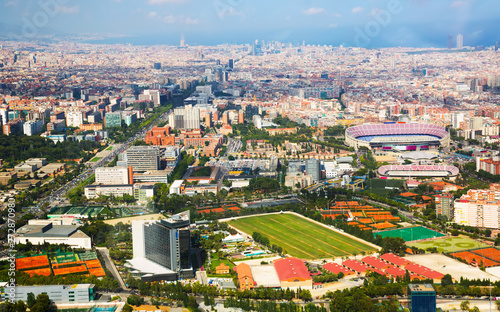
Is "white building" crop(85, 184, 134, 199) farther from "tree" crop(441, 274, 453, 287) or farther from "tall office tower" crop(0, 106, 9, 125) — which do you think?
"tall office tower" crop(0, 106, 9, 125)

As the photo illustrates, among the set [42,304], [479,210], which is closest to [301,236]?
[479,210]

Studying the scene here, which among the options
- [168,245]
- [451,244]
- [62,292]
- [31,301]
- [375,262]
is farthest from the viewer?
[451,244]

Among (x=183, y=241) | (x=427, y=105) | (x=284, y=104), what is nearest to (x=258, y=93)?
(x=284, y=104)

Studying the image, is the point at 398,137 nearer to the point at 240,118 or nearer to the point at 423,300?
the point at 240,118

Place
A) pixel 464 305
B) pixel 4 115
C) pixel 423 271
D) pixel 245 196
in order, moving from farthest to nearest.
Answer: pixel 4 115 → pixel 245 196 → pixel 423 271 → pixel 464 305

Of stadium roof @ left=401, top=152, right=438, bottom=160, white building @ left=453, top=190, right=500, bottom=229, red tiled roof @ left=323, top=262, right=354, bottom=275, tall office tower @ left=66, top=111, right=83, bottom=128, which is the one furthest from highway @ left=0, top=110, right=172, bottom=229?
→ stadium roof @ left=401, top=152, right=438, bottom=160

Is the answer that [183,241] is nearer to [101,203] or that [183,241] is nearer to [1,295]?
[1,295]
